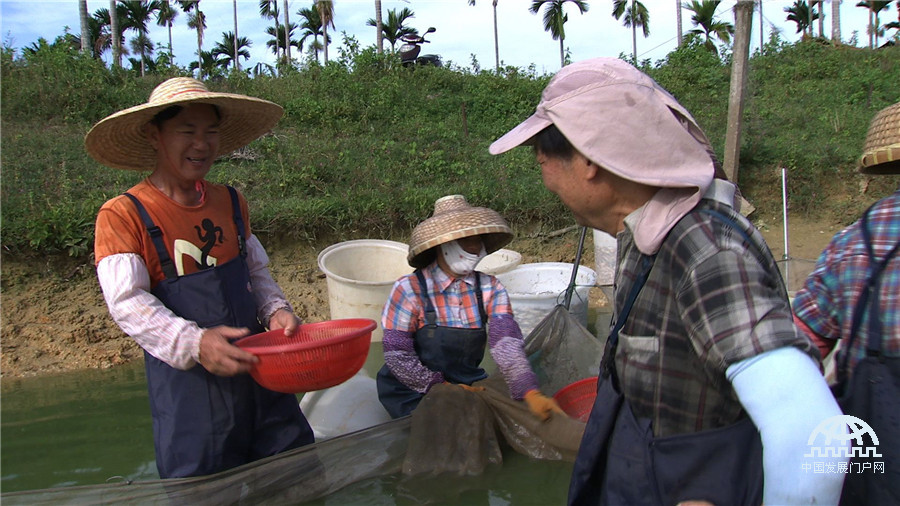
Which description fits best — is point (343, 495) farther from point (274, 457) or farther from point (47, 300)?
point (47, 300)

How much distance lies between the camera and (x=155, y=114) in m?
2.00

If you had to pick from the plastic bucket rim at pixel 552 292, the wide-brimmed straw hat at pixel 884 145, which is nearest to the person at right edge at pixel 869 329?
the wide-brimmed straw hat at pixel 884 145

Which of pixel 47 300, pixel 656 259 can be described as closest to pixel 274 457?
pixel 656 259

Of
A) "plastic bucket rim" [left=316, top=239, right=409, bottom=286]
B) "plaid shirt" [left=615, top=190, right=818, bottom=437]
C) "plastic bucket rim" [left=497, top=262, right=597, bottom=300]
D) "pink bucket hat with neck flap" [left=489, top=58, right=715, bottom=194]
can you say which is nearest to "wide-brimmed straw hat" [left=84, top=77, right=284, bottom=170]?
"pink bucket hat with neck flap" [left=489, top=58, right=715, bottom=194]

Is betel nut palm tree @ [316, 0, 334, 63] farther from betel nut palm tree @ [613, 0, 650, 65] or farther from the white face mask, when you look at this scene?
the white face mask

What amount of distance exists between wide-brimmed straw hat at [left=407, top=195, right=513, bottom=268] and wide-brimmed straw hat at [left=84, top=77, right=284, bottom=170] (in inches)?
33.1

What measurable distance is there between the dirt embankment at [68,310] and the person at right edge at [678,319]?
14.9 feet

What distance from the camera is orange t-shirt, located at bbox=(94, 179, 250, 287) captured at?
5.88 ft

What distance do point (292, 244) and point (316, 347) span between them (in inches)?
179

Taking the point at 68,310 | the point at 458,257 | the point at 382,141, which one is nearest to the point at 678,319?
the point at 458,257

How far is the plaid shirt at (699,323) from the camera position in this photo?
0.91 meters

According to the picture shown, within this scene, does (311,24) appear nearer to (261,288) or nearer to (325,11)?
(325,11)

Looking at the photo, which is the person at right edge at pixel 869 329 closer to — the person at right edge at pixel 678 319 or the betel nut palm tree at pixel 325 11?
the person at right edge at pixel 678 319

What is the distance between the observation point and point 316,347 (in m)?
1.84
